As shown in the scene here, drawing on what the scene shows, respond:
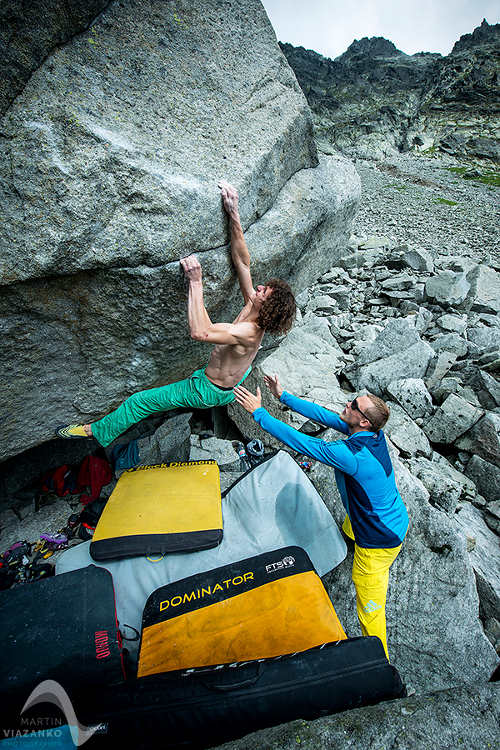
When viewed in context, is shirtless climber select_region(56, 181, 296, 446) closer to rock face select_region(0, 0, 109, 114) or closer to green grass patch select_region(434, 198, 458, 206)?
rock face select_region(0, 0, 109, 114)

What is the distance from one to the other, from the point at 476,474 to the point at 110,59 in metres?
6.24

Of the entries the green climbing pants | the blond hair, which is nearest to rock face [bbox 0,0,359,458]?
the green climbing pants

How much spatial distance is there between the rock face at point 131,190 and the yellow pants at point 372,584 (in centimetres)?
272

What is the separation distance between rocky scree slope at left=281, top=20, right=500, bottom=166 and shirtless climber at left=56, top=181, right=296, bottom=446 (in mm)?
42810

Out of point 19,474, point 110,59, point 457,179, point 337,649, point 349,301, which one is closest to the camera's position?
point 337,649

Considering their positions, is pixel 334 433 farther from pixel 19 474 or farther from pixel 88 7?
pixel 88 7

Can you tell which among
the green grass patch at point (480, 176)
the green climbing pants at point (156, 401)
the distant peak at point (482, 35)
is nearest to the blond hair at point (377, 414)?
the green climbing pants at point (156, 401)

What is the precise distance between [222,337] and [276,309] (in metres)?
0.57

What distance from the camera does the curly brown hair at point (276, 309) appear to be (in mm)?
3227

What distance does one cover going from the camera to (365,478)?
10.4 ft

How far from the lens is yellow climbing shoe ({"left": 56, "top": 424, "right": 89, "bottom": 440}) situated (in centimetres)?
355

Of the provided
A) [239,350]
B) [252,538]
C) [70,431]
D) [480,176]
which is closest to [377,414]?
[239,350]

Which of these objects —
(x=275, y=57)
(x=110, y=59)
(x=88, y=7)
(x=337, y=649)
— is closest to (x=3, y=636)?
(x=337, y=649)

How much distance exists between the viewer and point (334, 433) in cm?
469
